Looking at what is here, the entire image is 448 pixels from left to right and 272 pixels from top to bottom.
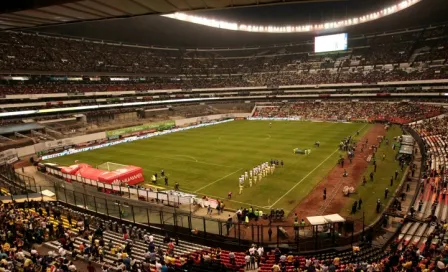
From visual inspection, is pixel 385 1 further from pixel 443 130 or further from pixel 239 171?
pixel 239 171

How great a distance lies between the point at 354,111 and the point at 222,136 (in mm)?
36620

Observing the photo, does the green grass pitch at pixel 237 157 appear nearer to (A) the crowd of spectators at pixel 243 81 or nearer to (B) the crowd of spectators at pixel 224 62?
(A) the crowd of spectators at pixel 243 81

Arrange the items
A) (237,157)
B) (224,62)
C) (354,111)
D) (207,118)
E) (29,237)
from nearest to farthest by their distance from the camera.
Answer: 1. (29,237)
2. (237,157)
3. (354,111)
4. (207,118)
5. (224,62)

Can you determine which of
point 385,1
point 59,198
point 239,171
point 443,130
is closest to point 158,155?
point 239,171

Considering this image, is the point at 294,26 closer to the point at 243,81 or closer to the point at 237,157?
the point at 243,81

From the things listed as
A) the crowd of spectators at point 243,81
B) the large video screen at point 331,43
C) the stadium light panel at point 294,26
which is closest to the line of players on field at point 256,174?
the stadium light panel at point 294,26

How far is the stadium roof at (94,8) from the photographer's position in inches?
219

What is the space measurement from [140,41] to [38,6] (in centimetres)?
9685

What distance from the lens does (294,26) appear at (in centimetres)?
9600

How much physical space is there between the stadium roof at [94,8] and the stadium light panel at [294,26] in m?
66.2

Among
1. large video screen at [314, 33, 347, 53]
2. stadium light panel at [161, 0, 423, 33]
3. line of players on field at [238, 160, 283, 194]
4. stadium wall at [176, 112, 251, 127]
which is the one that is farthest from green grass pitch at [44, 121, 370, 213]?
large video screen at [314, 33, 347, 53]

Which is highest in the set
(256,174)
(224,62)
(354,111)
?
(224,62)

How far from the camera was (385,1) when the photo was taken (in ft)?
237

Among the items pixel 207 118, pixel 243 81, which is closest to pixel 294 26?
pixel 243 81
